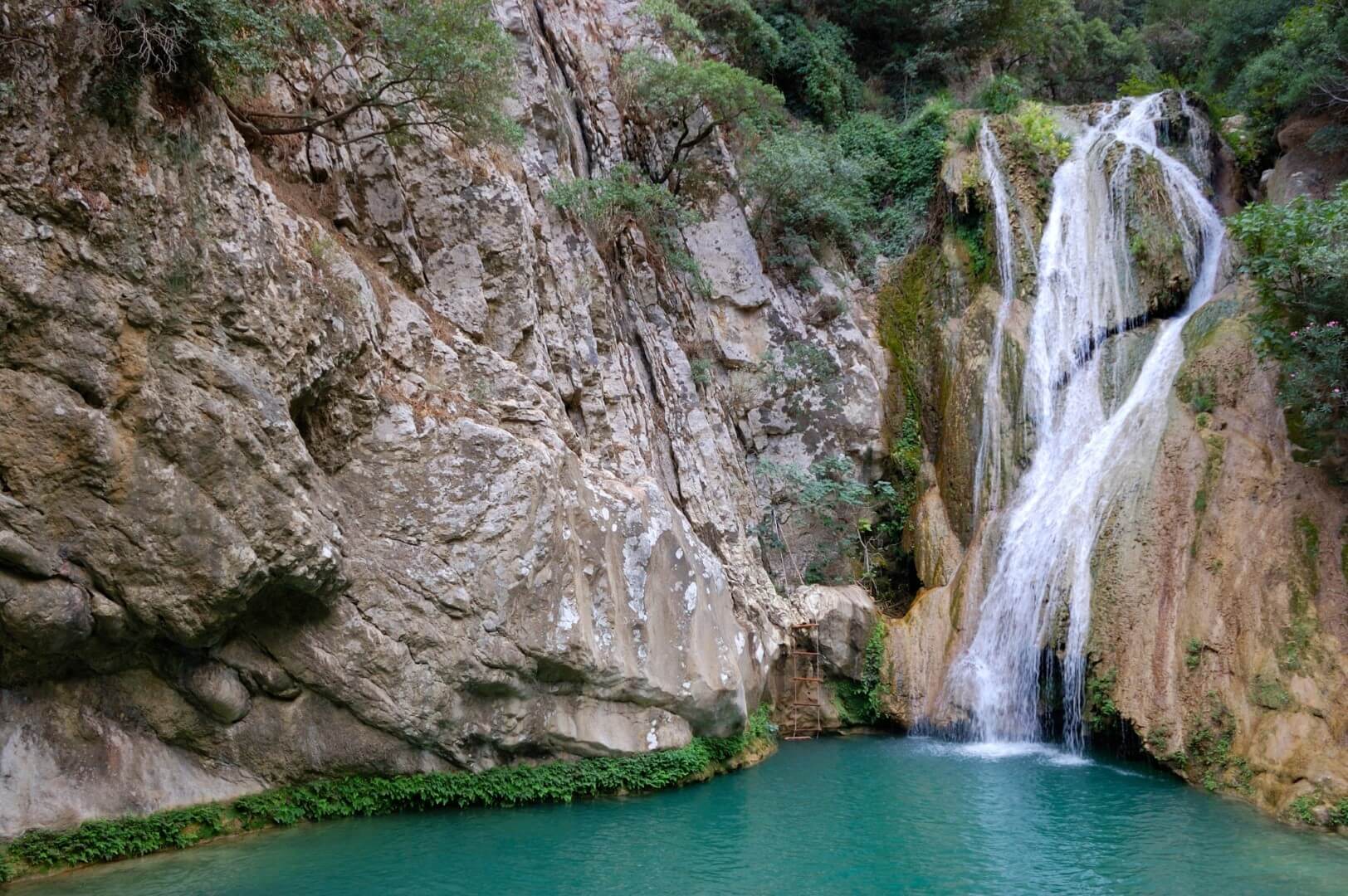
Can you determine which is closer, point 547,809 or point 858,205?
point 547,809

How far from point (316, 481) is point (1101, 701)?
42.3 feet

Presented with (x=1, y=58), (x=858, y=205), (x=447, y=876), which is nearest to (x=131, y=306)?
(x=1, y=58)

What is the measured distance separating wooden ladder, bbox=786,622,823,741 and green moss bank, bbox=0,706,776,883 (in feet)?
8.22

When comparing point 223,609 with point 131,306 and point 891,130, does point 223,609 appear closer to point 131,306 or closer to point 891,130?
point 131,306

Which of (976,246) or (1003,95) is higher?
(1003,95)

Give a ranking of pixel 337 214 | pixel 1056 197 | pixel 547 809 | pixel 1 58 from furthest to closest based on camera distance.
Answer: pixel 1056 197 → pixel 337 214 → pixel 547 809 → pixel 1 58

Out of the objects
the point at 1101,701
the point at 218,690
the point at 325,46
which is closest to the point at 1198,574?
the point at 1101,701

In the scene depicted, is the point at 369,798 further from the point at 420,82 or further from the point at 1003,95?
the point at 1003,95

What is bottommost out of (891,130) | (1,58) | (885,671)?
(885,671)

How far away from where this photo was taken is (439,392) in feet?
45.6

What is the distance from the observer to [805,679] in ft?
60.1

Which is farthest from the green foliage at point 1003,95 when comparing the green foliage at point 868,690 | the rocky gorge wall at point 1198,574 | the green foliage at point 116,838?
the green foliage at point 116,838

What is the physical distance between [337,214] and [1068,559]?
14.2 meters

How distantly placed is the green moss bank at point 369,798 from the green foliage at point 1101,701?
574 centimetres
